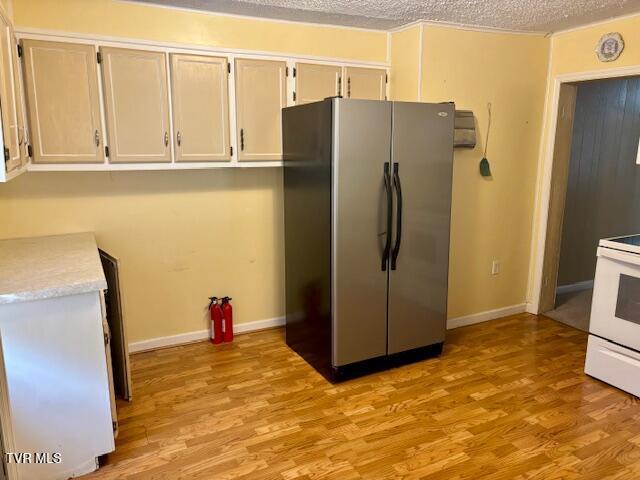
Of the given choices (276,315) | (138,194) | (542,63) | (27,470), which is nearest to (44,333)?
(27,470)

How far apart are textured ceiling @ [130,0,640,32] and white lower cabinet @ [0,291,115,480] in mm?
2014

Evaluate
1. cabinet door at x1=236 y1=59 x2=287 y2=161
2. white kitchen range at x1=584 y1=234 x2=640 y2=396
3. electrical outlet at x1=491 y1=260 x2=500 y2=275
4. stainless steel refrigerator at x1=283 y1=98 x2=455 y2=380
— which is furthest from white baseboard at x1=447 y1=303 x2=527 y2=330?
cabinet door at x1=236 y1=59 x2=287 y2=161

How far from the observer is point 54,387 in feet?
6.67

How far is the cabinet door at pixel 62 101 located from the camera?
257 cm

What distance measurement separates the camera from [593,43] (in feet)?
11.4

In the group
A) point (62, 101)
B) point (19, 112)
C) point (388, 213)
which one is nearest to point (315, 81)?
point (388, 213)

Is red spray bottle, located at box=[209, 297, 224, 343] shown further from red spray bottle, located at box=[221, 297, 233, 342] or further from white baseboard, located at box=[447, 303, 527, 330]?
white baseboard, located at box=[447, 303, 527, 330]

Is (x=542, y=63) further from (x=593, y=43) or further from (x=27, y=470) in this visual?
(x=27, y=470)

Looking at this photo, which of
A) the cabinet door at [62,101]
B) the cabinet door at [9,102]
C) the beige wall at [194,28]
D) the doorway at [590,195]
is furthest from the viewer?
the doorway at [590,195]

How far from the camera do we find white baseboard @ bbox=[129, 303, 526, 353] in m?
3.42

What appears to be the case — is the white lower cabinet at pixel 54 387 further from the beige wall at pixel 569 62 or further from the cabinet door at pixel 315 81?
the beige wall at pixel 569 62

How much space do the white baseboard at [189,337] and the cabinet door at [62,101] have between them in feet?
4.51

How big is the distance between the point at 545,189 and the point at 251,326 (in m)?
2.71

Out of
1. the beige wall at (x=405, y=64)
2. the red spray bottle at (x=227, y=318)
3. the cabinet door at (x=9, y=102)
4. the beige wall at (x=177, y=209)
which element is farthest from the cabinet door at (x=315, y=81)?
the cabinet door at (x=9, y=102)
